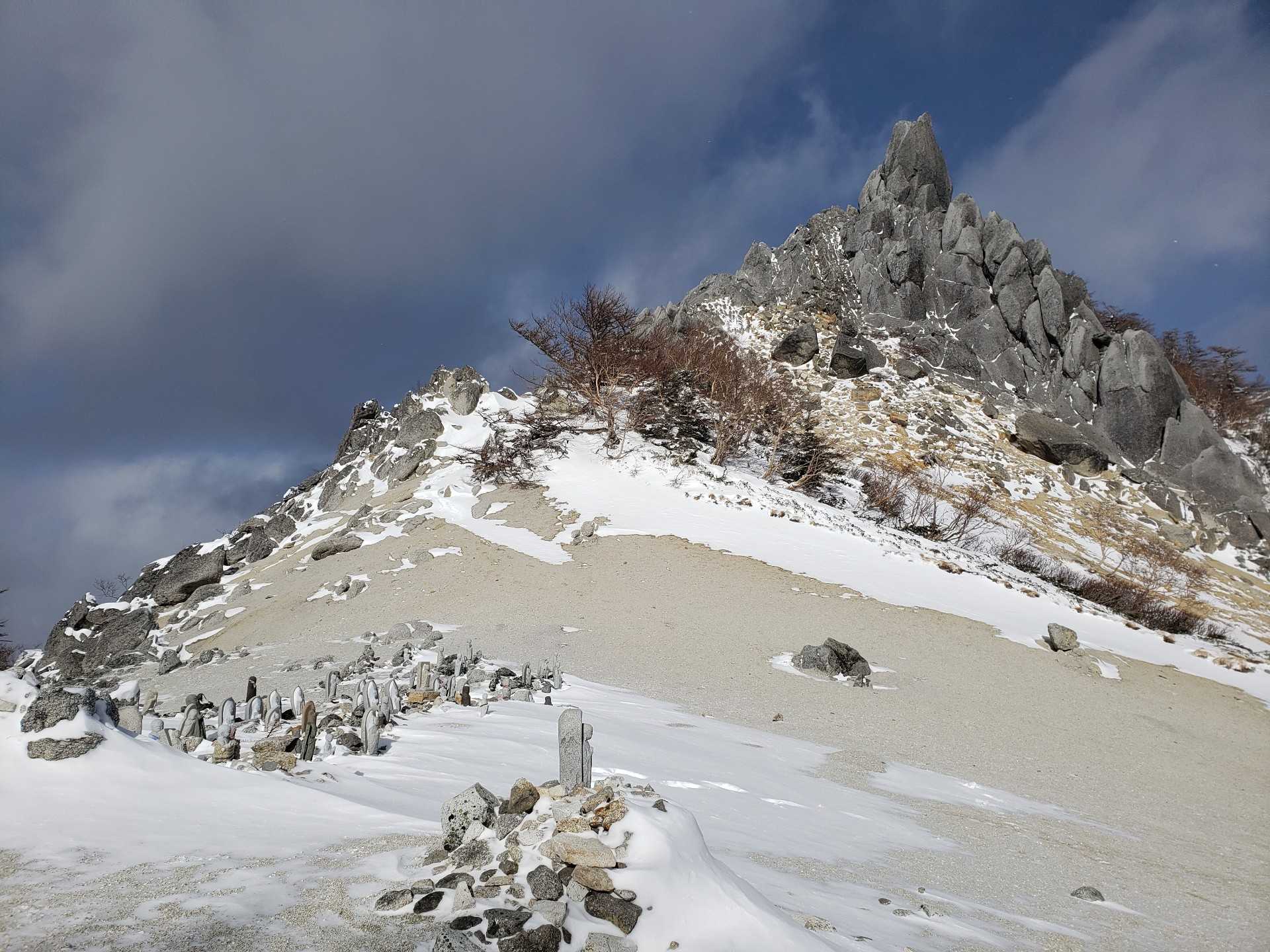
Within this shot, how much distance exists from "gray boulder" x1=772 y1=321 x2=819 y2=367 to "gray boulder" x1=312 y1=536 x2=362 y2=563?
2726cm

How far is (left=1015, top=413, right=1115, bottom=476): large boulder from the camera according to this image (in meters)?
29.5

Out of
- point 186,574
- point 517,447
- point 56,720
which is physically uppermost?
point 517,447

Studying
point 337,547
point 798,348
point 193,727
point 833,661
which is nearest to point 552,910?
point 193,727

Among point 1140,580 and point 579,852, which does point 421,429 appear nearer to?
point 579,852

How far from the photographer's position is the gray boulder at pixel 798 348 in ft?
117

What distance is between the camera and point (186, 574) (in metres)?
18.9

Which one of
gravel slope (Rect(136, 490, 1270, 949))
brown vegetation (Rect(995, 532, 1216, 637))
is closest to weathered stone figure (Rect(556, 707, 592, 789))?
gravel slope (Rect(136, 490, 1270, 949))

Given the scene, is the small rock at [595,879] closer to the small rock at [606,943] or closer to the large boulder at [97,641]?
the small rock at [606,943]

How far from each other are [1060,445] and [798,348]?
14.5 metres

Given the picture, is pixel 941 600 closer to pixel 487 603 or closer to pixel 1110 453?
pixel 487 603

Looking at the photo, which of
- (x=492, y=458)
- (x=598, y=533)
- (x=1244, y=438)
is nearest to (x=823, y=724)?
(x=598, y=533)

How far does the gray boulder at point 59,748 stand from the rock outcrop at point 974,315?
1405 inches

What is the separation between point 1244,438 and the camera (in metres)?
33.4

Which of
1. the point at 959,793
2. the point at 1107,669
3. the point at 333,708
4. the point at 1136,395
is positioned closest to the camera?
the point at 333,708
